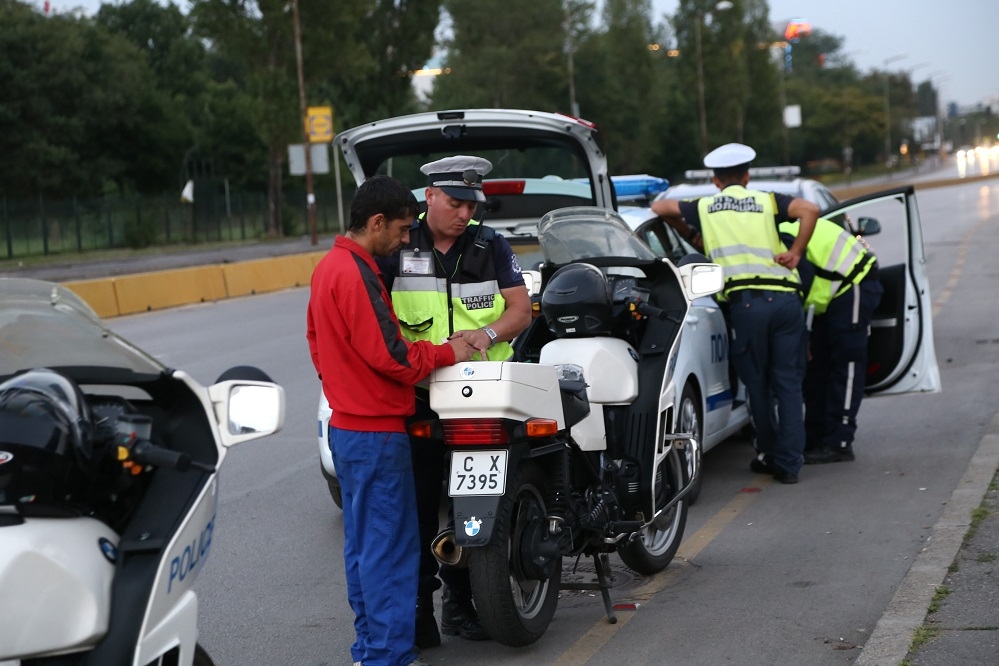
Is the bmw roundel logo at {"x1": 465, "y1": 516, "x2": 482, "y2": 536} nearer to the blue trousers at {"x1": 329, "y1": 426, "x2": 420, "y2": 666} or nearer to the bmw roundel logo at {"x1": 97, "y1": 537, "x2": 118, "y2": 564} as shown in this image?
the blue trousers at {"x1": 329, "y1": 426, "x2": 420, "y2": 666}

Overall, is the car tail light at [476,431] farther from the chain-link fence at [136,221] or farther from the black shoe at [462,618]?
the chain-link fence at [136,221]

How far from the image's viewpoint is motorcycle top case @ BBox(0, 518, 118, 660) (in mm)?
2789

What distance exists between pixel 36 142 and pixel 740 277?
167 ft

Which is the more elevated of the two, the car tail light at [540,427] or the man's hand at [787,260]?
the man's hand at [787,260]

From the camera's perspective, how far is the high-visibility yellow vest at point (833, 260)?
823 cm

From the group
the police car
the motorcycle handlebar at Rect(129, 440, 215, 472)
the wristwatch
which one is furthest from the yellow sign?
the motorcycle handlebar at Rect(129, 440, 215, 472)

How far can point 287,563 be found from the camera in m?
6.59

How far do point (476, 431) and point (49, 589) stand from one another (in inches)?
80.7

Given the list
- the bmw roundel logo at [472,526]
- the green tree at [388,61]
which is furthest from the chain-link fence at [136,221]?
the bmw roundel logo at [472,526]

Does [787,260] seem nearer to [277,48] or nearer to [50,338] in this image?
[50,338]

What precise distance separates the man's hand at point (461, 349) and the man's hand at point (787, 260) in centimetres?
331

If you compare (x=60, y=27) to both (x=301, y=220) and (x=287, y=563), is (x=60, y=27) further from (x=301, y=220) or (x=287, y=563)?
(x=287, y=563)

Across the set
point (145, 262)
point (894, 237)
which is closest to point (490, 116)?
point (894, 237)

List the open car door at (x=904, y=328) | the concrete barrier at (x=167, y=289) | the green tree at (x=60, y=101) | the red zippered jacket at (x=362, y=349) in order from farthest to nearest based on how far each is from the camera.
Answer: the green tree at (x=60, y=101)
the concrete barrier at (x=167, y=289)
the open car door at (x=904, y=328)
the red zippered jacket at (x=362, y=349)
